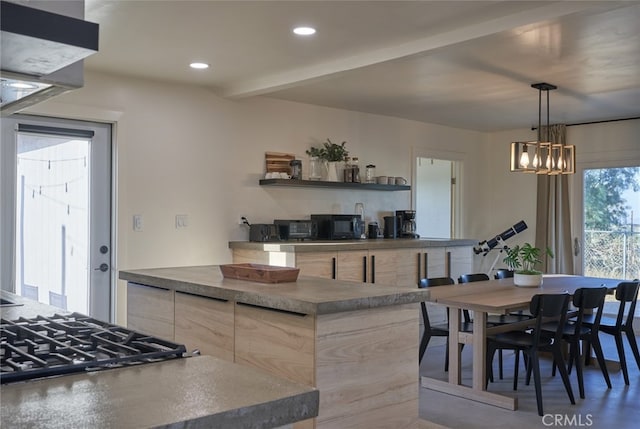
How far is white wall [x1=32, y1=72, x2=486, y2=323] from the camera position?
479 cm

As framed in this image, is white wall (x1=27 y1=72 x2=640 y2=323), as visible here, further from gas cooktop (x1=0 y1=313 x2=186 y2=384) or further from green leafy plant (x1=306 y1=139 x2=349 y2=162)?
gas cooktop (x1=0 y1=313 x2=186 y2=384)

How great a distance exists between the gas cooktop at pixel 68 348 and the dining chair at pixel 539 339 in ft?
9.54

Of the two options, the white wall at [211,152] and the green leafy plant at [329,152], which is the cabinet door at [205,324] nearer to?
the white wall at [211,152]

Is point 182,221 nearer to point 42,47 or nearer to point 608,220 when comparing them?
point 42,47

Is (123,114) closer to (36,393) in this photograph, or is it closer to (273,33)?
(273,33)

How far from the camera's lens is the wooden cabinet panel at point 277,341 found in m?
2.24

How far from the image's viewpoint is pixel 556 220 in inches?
287

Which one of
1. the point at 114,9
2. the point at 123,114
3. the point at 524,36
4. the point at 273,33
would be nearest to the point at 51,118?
the point at 123,114

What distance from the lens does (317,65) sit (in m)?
4.46

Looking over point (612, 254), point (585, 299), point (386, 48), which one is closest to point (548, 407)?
point (585, 299)

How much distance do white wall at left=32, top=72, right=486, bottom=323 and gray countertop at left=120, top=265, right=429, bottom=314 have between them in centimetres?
185

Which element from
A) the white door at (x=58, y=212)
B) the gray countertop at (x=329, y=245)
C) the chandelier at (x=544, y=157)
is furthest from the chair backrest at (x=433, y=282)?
the white door at (x=58, y=212)

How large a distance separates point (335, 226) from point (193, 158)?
157 centimetres

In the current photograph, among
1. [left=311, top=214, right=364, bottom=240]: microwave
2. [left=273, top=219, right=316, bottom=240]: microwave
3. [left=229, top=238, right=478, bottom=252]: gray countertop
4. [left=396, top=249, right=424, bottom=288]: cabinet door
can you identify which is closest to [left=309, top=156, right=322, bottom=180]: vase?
[left=311, top=214, right=364, bottom=240]: microwave
